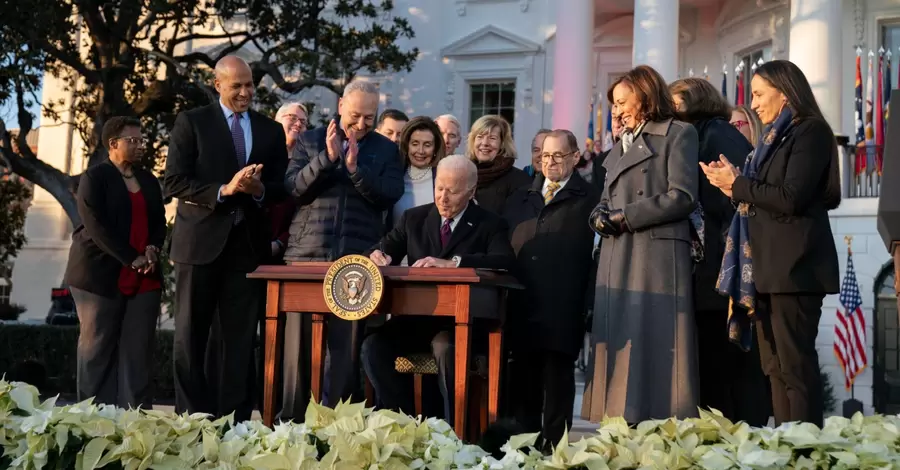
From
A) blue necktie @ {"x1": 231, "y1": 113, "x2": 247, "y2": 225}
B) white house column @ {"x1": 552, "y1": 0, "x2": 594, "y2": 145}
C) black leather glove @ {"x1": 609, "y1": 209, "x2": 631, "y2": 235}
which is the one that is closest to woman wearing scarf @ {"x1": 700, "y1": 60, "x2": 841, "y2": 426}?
black leather glove @ {"x1": 609, "y1": 209, "x2": 631, "y2": 235}

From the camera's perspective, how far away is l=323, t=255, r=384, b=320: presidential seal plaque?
542 cm

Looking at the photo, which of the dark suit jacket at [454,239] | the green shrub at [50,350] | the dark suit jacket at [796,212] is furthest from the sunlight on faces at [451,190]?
the green shrub at [50,350]

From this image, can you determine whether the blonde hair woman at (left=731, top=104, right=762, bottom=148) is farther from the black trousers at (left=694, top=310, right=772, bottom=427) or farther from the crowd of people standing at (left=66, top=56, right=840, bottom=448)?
the black trousers at (left=694, top=310, right=772, bottom=427)

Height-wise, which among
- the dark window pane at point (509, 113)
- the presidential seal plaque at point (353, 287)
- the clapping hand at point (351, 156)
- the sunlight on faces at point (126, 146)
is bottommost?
the presidential seal plaque at point (353, 287)

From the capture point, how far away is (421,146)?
743 centimetres

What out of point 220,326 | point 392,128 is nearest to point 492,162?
point 392,128

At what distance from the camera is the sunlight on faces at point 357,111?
6.65 meters

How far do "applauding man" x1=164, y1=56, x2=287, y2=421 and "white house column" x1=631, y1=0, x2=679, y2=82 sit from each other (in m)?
12.6

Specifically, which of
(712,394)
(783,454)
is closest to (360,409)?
(783,454)

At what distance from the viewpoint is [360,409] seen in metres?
3.56

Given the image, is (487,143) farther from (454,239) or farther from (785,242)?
(785,242)

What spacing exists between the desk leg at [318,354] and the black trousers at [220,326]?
103cm

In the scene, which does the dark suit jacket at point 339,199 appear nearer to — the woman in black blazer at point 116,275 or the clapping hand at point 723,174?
the woman in black blazer at point 116,275

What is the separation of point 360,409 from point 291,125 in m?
4.85
